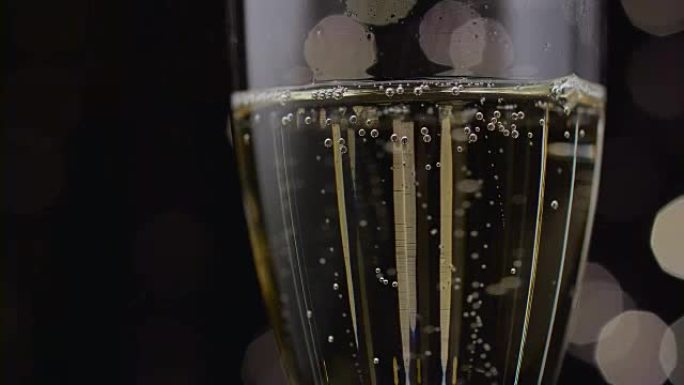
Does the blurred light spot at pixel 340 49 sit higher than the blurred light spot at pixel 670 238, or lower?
higher

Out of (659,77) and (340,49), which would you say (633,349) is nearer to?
(659,77)

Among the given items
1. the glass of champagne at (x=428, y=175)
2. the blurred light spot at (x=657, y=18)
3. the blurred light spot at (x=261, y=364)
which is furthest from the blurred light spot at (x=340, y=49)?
the blurred light spot at (x=261, y=364)

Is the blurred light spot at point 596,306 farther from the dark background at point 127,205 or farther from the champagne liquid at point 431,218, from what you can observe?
the champagne liquid at point 431,218

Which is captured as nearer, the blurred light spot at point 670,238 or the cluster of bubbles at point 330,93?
the cluster of bubbles at point 330,93

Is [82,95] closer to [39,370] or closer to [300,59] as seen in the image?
[39,370]

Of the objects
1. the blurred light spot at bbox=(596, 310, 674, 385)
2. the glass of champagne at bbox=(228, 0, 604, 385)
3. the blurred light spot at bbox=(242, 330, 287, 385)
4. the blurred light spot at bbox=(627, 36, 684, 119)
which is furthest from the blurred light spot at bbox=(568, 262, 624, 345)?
the glass of champagne at bbox=(228, 0, 604, 385)

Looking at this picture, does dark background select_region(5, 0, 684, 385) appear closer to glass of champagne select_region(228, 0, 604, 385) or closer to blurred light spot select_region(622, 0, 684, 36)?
blurred light spot select_region(622, 0, 684, 36)
